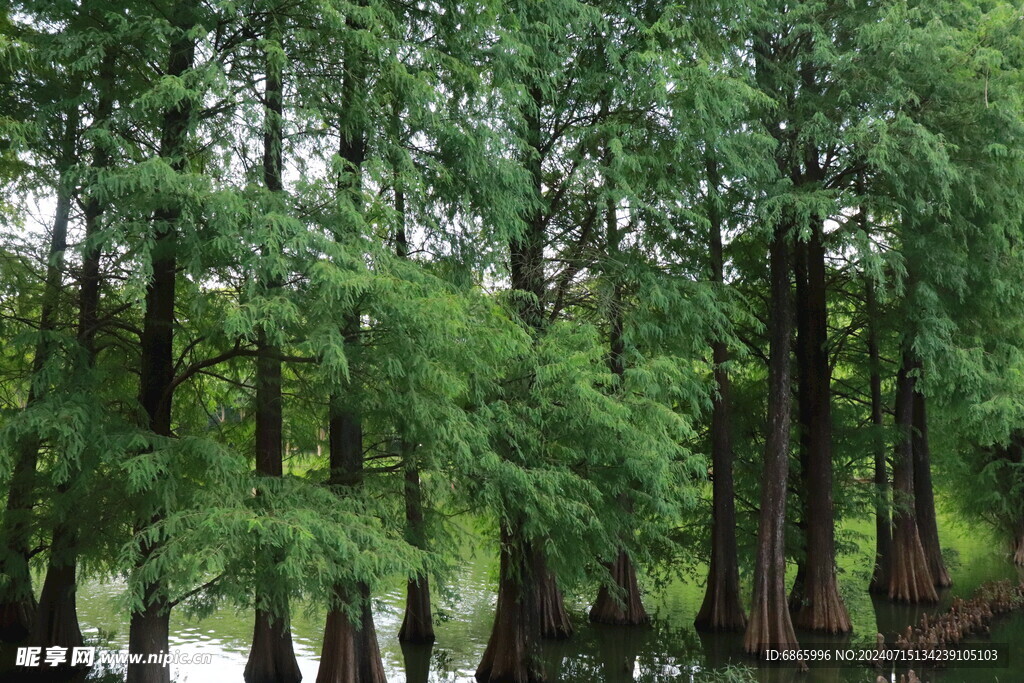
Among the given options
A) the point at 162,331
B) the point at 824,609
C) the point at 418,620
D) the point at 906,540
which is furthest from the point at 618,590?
the point at 162,331

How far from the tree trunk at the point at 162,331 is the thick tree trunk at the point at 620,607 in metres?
8.51

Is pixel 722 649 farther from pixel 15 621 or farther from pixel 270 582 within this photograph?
pixel 15 621

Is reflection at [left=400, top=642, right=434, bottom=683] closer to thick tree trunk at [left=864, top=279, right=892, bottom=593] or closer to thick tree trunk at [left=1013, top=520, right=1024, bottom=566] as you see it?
thick tree trunk at [left=864, top=279, right=892, bottom=593]

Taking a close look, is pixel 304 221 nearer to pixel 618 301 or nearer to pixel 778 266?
pixel 618 301

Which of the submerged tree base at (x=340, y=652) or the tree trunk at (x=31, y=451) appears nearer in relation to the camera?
the tree trunk at (x=31, y=451)

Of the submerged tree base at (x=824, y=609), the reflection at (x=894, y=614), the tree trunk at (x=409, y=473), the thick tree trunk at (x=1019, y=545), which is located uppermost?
the tree trunk at (x=409, y=473)

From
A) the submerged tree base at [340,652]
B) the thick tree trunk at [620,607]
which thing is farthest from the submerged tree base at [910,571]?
the submerged tree base at [340,652]

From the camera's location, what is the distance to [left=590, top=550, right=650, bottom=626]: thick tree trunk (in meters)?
16.0

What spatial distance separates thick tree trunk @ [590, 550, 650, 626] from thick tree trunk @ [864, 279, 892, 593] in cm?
492

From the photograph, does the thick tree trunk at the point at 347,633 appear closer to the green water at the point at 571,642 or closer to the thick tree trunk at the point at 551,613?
the green water at the point at 571,642

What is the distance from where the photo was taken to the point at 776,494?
14719 mm

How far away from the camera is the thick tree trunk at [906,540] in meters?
18.4

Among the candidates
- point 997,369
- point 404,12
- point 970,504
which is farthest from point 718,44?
point 970,504

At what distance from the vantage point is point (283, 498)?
814 centimetres
